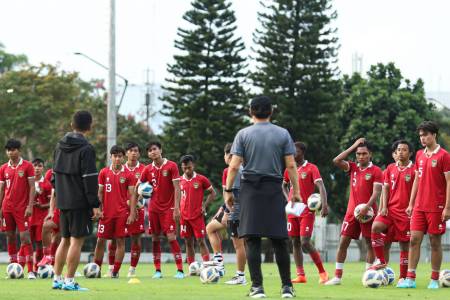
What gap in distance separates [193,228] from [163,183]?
1402 millimetres

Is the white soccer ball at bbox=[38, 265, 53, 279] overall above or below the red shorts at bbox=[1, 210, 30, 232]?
below

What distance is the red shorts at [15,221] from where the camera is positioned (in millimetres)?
20766

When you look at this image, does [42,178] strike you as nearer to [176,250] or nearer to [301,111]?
[176,250]

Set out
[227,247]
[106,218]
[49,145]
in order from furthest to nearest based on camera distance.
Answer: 1. [49,145]
2. [227,247]
3. [106,218]

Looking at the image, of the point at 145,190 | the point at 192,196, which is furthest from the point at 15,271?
the point at 192,196

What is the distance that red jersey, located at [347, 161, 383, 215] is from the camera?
59.4 feet

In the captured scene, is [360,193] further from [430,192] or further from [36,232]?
[36,232]

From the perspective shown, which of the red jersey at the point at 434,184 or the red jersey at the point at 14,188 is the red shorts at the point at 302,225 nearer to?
the red jersey at the point at 434,184

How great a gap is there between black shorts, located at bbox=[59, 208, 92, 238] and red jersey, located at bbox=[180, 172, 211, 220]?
6891 millimetres

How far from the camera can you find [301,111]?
55719 millimetres

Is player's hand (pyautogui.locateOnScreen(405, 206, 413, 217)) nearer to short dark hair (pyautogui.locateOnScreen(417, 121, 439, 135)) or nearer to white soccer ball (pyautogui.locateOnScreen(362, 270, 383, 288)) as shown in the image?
white soccer ball (pyautogui.locateOnScreen(362, 270, 383, 288))

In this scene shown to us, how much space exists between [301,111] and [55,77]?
52.3 feet

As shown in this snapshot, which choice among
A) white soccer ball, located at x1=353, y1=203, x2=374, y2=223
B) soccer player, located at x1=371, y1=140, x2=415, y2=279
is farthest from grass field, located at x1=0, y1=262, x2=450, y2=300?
white soccer ball, located at x1=353, y1=203, x2=374, y2=223

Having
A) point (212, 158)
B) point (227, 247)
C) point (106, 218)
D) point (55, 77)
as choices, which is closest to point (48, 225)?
point (106, 218)
